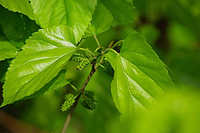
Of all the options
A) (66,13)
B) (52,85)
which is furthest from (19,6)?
(52,85)

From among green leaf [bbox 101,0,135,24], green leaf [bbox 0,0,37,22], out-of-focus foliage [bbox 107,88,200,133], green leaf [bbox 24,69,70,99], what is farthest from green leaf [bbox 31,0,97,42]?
out-of-focus foliage [bbox 107,88,200,133]

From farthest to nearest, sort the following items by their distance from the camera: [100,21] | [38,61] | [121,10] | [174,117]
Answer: [121,10]
[100,21]
[38,61]
[174,117]

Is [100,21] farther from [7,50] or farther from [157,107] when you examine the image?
[157,107]

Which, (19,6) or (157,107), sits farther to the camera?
(19,6)

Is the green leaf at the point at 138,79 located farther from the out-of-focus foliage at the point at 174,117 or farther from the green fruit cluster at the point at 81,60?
the out-of-focus foliage at the point at 174,117

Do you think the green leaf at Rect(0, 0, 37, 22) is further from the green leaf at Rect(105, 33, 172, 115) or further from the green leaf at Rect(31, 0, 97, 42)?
the green leaf at Rect(105, 33, 172, 115)

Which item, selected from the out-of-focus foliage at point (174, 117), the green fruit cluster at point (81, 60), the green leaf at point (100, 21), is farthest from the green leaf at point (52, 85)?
the out-of-focus foliage at point (174, 117)

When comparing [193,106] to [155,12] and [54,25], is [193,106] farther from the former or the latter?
[155,12]
